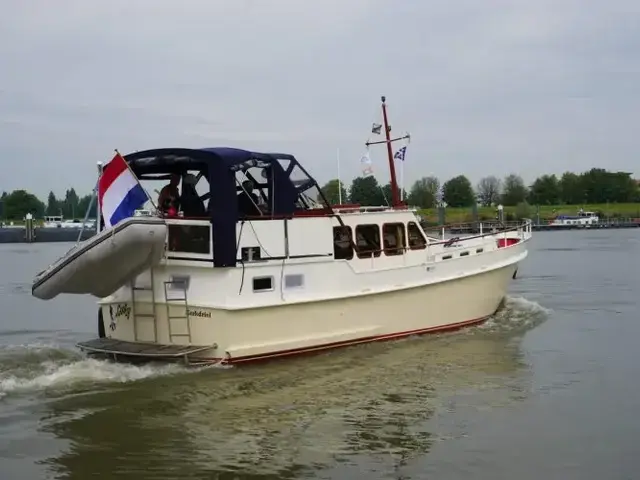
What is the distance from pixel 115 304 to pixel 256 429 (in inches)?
191

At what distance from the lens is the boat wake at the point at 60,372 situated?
12.0 m

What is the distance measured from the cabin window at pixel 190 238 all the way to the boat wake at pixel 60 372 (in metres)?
2.00

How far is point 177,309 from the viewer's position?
1309 cm

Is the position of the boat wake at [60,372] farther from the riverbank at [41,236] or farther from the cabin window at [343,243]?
the riverbank at [41,236]

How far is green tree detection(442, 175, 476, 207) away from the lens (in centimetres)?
12438

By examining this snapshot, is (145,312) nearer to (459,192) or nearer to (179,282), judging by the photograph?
(179,282)

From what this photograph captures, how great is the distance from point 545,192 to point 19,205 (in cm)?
10383

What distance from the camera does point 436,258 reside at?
16312mm

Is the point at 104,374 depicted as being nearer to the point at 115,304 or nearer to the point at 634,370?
the point at 115,304

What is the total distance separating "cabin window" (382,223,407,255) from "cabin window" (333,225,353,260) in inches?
41.2

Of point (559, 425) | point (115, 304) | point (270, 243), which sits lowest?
point (559, 425)

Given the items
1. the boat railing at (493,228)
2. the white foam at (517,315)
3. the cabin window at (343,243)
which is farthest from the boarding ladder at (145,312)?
the boat railing at (493,228)

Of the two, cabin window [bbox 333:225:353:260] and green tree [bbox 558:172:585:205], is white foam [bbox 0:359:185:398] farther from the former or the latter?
green tree [bbox 558:172:585:205]

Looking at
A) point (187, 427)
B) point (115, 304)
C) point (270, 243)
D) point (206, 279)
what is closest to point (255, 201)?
point (270, 243)
